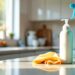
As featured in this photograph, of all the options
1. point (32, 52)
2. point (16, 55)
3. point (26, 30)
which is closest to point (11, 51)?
point (16, 55)

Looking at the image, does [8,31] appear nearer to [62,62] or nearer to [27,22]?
[27,22]

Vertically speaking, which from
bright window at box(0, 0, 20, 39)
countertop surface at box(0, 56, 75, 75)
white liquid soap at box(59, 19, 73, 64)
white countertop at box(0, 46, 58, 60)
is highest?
bright window at box(0, 0, 20, 39)

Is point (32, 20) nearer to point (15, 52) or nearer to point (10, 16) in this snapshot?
point (10, 16)

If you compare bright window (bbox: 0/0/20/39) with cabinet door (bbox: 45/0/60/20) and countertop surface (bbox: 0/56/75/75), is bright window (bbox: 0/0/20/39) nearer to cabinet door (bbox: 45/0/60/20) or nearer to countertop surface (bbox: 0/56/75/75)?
cabinet door (bbox: 45/0/60/20)

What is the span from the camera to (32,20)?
469 centimetres

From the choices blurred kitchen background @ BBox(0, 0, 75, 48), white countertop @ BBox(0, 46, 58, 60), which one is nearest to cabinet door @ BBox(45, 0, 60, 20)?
blurred kitchen background @ BBox(0, 0, 75, 48)

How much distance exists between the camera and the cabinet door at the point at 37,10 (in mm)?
4559

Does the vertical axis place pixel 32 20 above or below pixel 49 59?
above

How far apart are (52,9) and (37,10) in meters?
0.34

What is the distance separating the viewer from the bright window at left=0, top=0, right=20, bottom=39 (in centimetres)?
434

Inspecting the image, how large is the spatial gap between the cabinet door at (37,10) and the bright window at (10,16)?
0.36 metres

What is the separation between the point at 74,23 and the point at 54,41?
56 cm

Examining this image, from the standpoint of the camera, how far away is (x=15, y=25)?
4.46m

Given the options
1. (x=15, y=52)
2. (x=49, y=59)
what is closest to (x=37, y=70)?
(x=49, y=59)
